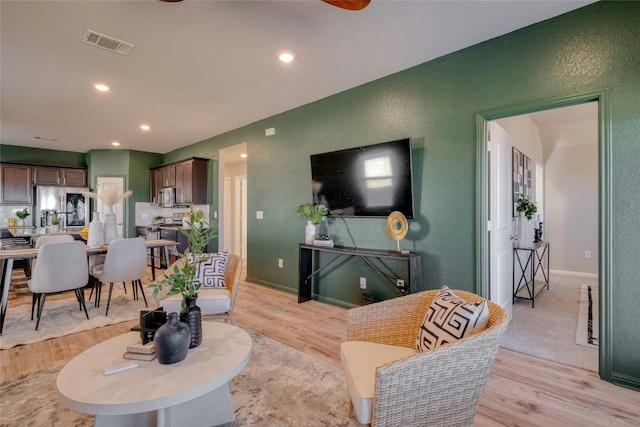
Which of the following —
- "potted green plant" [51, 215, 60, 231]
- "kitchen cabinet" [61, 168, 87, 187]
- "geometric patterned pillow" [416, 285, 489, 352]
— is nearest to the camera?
"geometric patterned pillow" [416, 285, 489, 352]

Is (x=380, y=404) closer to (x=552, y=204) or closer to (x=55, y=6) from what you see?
(x=55, y=6)

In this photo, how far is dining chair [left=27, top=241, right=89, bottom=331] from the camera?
3.12 metres

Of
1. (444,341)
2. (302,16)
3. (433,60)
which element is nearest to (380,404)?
(444,341)

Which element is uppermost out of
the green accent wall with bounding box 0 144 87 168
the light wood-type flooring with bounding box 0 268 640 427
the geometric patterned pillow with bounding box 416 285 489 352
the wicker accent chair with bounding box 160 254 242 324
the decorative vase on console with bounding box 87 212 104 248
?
the green accent wall with bounding box 0 144 87 168

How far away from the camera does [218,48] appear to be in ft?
A: 8.96

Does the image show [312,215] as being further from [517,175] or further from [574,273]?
[574,273]

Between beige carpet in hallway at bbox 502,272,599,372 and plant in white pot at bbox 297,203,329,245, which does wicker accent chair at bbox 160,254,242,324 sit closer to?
plant in white pot at bbox 297,203,329,245

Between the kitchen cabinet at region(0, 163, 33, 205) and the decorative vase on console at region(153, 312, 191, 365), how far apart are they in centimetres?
772

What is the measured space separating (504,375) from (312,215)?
244 centimetres

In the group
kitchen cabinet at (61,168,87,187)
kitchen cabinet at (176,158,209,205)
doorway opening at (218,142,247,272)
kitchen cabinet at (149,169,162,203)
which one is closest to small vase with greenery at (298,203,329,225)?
kitchen cabinet at (176,158,209,205)

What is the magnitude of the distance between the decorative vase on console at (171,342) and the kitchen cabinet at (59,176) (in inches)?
303

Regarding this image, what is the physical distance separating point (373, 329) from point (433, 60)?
8.56ft

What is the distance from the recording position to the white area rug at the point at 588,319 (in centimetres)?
283

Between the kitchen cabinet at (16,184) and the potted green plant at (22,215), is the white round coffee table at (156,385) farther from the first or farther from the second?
the kitchen cabinet at (16,184)
